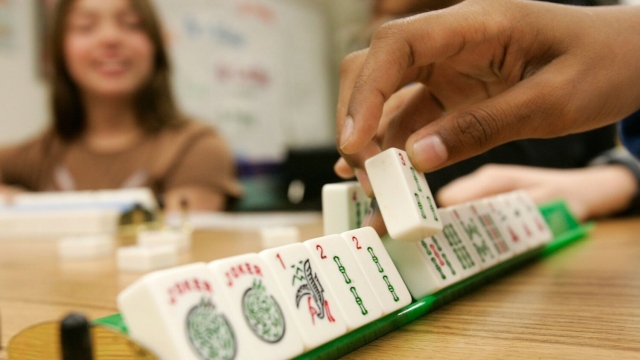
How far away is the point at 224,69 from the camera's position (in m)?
3.10

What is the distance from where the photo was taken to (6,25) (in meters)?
2.12

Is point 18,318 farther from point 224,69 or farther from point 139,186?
point 224,69

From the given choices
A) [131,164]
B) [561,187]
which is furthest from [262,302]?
[131,164]

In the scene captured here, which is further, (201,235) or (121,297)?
(201,235)

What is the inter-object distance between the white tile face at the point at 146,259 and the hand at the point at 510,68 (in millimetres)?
293

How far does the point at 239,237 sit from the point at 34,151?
1376 mm

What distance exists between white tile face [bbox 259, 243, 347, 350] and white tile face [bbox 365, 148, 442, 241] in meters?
0.08

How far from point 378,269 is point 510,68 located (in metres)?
0.24

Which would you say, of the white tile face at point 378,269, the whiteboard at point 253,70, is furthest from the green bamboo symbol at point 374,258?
the whiteboard at point 253,70

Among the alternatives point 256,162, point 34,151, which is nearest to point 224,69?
point 256,162

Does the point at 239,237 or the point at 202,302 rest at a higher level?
the point at 202,302

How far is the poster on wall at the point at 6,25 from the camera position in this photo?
2.10 meters

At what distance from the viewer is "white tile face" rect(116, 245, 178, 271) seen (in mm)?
603

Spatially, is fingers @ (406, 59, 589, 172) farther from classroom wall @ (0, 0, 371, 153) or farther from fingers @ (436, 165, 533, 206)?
classroom wall @ (0, 0, 371, 153)
